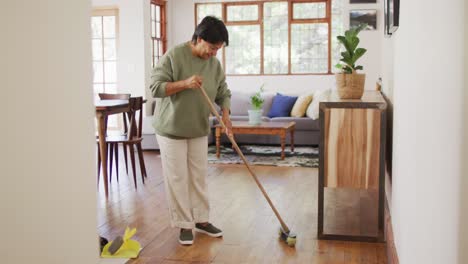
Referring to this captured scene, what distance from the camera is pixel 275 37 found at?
10625 millimetres

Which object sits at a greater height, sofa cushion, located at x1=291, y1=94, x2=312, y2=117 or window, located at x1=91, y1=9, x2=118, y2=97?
window, located at x1=91, y1=9, x2=118, y2=97

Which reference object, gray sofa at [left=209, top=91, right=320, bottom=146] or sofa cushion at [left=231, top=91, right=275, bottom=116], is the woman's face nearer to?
gray sofa at [left=209, top=91, right=320, bottom=146]

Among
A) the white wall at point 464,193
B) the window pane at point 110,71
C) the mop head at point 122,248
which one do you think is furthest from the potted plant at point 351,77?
the window pane at point 110,71

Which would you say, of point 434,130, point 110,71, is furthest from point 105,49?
point 434,130

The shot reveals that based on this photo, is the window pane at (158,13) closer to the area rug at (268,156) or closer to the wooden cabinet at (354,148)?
the area rug at (268,156)

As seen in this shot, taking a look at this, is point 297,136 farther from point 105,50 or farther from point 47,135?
point 47,135

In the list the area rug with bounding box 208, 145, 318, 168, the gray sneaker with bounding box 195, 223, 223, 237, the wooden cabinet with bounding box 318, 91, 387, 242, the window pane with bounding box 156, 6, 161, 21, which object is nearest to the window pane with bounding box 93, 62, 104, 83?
the window pane with bounding box 156, 6, 161, 21

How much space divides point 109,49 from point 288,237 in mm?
6736

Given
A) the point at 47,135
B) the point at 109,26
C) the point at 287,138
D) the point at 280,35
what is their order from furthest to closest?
the point at 280,35 < the point at 109,26 < the point at 287,138 < the point at 47,135

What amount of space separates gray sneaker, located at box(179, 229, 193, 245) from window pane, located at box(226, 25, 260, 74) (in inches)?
285

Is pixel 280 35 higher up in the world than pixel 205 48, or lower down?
higher up

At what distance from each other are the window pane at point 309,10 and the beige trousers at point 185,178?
699 centimetres

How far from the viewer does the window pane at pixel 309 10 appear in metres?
10.3

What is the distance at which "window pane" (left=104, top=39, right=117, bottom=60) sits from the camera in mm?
9633
